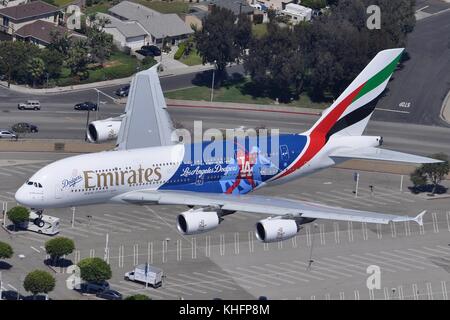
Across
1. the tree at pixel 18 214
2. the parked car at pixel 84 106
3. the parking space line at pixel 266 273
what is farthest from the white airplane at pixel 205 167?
the parked car at pixel 84 106

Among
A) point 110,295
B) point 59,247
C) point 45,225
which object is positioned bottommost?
point 110,295

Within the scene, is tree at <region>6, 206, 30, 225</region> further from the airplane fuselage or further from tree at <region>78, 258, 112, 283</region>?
the airplane fuselage

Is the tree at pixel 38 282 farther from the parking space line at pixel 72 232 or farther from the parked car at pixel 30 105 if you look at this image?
the parked car at pixel 30 105

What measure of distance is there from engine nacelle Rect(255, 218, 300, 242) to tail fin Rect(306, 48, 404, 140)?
65.0 feet

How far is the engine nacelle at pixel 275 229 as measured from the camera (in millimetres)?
110562

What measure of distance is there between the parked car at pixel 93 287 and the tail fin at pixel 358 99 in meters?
27.5

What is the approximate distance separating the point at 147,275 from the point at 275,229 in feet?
85.4

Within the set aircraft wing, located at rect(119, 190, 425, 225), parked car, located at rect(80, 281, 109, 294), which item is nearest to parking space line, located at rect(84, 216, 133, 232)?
parked car, located at rect(80, 281, 109, 294)

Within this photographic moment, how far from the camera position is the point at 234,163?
123 m

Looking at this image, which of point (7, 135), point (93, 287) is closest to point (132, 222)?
point (93, 287)

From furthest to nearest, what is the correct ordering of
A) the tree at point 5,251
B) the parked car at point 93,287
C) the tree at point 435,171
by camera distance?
the tree at point 435,171, the tree at point 5,251, the parked car at point 93,287

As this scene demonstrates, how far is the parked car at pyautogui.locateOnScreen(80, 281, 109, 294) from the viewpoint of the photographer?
129 meters

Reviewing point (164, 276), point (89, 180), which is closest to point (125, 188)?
point (89, 180)

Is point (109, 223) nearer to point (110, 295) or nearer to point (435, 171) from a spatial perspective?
point (110, 295)
